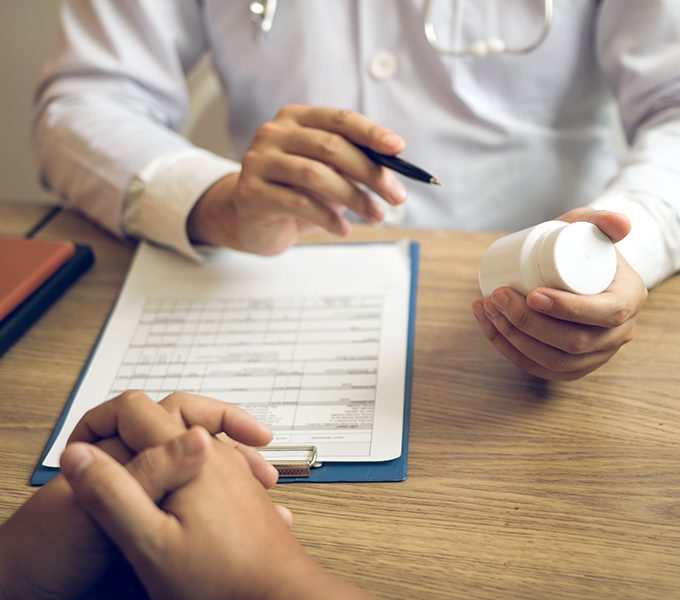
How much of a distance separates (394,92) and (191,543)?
2.12 feet

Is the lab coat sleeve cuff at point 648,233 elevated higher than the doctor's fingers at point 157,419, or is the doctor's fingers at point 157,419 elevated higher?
the doctor's fingers at point 157,419

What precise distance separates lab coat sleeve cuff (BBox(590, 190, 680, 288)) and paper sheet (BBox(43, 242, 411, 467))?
0.19 metres

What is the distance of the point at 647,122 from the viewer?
836 mm

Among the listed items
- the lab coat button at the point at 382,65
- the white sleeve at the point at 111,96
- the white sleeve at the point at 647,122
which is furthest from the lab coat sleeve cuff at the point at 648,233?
the white sleeve at the point at 111,96

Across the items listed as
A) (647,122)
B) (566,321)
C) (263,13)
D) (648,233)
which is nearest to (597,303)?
(566,321)

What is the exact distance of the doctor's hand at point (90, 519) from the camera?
41 centimetres

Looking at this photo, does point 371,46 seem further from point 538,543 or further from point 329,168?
point 538,543

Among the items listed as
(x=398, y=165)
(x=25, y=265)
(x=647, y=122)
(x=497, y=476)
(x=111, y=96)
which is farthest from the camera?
(x=111, y=96)

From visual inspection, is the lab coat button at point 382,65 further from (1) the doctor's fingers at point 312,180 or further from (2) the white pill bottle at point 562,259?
(2) the white pill bottle at point 562,259

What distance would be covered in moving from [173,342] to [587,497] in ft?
1.14

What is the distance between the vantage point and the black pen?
1.98 feet

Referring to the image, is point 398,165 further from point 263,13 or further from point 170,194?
point 263,13

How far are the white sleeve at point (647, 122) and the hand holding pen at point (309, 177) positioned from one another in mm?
185

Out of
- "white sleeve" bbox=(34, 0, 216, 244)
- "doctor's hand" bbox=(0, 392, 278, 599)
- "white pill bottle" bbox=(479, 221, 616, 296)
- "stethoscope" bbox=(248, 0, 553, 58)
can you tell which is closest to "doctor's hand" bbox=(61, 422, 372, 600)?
"doctor's hand" bbox=(0, 392, 278, 599)
